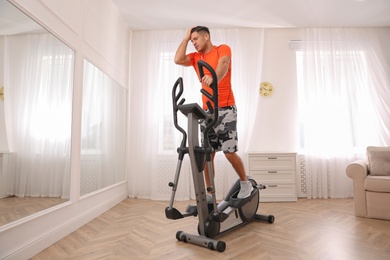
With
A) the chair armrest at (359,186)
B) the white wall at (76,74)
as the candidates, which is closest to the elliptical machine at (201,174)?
the white wall at (76,74)

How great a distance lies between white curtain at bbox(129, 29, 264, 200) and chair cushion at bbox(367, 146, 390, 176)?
5.36 ft

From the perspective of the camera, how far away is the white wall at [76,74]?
5.83ft

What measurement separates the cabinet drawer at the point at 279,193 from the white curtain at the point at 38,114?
260 centimetres

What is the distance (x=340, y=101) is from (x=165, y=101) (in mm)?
2853

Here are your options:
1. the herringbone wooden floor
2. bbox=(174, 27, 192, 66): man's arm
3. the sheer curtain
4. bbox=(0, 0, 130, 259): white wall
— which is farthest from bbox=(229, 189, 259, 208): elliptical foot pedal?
the sheer curtain

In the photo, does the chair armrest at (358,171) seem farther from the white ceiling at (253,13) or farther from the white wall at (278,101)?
the white ceiling at (253,13)

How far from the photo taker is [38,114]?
6.41ft

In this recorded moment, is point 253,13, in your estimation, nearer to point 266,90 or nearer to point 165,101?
point 266,90

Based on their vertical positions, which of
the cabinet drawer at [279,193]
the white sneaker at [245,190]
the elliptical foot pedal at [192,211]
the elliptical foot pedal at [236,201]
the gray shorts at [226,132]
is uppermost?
the gray shorts at [226,132]

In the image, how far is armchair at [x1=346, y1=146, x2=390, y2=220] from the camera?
2695 mm

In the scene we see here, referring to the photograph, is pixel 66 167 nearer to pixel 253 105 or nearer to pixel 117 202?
pixel 117 202

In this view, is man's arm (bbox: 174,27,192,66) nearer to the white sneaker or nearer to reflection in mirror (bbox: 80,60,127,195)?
reflection in mirror (bbox: 80,60,127,195)

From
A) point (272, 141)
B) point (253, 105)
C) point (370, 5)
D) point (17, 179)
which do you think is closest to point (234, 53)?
point (253, 105)

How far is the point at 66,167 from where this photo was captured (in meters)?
2.34
